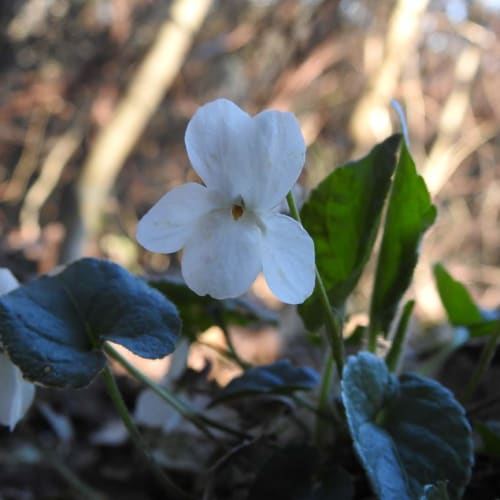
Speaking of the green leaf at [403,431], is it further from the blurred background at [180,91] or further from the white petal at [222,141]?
the blurred background at [180,91]

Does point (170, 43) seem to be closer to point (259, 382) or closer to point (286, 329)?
point (286, 329)

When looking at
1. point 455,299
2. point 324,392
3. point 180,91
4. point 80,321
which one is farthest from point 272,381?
point 180,91

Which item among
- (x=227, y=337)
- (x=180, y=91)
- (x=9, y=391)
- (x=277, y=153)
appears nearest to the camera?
A: (x=277, y=153)

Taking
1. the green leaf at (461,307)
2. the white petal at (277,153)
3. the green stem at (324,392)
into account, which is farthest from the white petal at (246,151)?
the green leaf at (461,307)

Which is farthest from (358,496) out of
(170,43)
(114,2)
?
(114,2)

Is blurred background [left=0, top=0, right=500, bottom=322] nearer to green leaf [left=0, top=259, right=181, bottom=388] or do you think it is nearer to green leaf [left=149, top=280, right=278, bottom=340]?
green leaf [left=149, top=280, right=278, bottom=340]

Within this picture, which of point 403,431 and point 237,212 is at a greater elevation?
point 237,212

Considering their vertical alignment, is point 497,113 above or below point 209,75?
above

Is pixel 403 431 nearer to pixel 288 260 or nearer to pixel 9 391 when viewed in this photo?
pixel 288 260
